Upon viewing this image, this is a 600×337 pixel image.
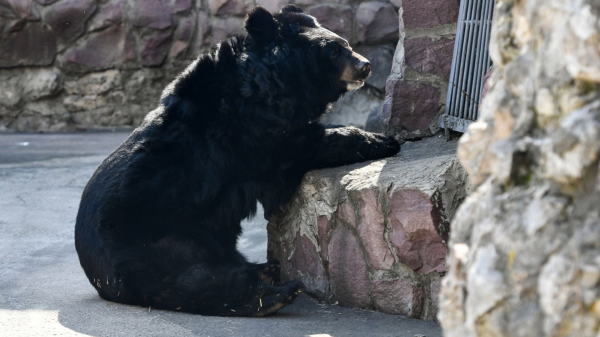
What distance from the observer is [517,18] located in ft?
5.19

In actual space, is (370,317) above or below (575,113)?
below

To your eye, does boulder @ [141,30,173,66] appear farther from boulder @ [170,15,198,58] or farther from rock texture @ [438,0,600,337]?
rock texture @ [438,0,600,337]

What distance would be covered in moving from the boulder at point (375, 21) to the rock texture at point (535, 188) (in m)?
6.79

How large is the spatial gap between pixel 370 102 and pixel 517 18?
22.3ft

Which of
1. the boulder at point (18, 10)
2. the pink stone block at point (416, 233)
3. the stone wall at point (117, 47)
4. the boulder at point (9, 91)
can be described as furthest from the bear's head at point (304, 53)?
the boulder at point (9, 91)

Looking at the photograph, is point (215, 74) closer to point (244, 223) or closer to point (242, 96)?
point (242, 96)

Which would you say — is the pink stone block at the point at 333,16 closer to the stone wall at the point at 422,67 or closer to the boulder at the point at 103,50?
the boulder at the point at 103,50

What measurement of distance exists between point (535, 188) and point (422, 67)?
2962 millimetres

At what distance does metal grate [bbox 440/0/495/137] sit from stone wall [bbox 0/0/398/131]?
3.99 m

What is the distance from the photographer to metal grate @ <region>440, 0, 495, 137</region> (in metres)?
3.97

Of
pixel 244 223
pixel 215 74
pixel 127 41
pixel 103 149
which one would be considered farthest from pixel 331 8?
pixel 215 74

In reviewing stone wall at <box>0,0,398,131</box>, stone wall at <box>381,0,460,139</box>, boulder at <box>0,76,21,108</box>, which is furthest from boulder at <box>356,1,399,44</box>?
stone wall at <box>381,0,460,139</box>

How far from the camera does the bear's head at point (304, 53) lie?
152 inches

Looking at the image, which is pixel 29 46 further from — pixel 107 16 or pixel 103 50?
pixel 107 16
